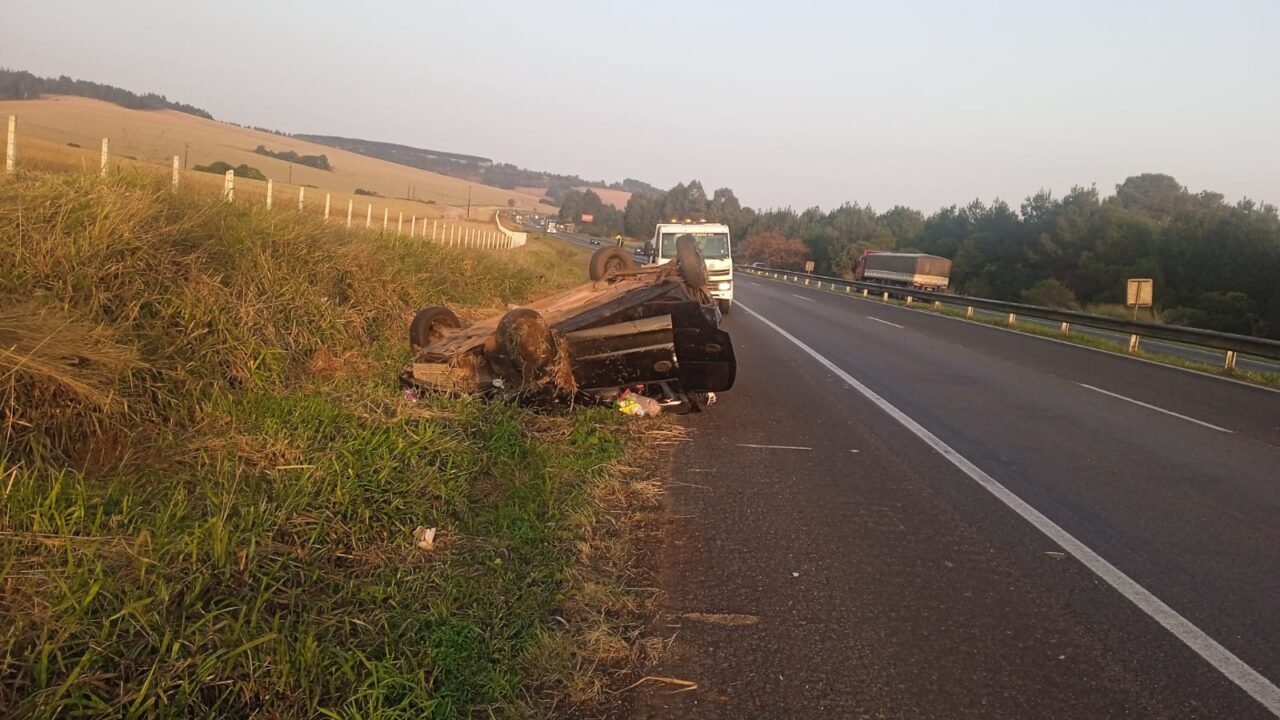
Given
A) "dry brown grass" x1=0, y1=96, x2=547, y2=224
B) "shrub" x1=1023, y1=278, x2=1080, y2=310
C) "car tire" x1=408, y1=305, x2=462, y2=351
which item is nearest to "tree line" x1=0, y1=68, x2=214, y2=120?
"dry brown grass" x1=0, y1=96, x2=547, y2=224

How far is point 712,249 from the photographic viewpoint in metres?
22.7

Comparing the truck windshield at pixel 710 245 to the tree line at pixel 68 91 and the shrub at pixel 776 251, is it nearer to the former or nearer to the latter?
the tree line at pixel 68 91

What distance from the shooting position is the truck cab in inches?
871

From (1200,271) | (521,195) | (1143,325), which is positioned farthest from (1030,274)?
(521,195)

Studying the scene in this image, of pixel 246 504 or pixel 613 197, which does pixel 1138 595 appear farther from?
pixel 613 197

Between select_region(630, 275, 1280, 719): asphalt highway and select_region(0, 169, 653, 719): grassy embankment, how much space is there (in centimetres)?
61

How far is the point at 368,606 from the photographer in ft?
12.3

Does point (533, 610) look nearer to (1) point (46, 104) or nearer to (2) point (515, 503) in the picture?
(2) point (515, 503)

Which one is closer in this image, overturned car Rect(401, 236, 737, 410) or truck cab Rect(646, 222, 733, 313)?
overturned car Rect(401, 236, 737, 410)

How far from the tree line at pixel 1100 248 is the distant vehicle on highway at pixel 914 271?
5.89m

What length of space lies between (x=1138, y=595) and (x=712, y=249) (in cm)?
1857

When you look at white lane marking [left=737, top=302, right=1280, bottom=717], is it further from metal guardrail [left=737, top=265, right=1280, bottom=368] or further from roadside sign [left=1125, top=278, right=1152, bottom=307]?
roadside sign [left=1125, top=278, right=1152, bottom=307]

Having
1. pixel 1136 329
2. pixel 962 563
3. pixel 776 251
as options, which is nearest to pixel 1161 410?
pixel 962 563

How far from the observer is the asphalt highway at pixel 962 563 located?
354 centimetres
